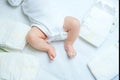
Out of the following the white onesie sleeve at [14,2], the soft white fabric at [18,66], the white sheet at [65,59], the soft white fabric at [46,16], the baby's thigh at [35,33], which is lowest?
the soft white fabric at [18,66]

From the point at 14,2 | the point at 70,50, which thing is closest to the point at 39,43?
the point at 70,50

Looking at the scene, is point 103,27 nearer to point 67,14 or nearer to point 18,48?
point 67,14

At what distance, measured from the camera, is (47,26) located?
1255mm

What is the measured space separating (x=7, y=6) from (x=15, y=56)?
307mm

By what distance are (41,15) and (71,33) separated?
0.58ft

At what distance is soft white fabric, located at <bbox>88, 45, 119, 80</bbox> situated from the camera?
123cm

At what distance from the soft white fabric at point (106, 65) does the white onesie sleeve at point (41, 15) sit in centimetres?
26

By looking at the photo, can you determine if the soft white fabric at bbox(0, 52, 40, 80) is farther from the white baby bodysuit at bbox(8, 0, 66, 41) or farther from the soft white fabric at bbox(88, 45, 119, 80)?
the soft white fabric at bbox(88, 45, 119, 80)

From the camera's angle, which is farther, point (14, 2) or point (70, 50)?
point (14, 2)

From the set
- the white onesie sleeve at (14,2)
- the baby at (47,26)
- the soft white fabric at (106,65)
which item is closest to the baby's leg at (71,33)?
the baby at (47,26)

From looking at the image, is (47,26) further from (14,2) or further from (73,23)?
(14,2)

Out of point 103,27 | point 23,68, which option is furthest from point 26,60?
point 103,27

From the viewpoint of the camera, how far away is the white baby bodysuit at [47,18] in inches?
49.1

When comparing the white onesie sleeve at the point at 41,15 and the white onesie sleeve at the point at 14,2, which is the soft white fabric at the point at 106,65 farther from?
the white onesie sleeve at the point at 14,2
